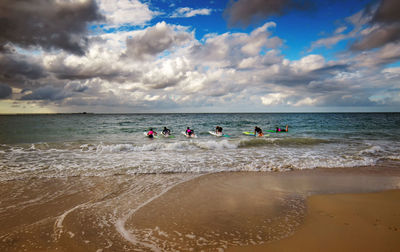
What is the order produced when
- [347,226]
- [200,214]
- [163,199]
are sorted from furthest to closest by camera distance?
[163,199] → [200,214] → [347,226]

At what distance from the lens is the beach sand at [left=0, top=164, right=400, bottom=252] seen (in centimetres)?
366

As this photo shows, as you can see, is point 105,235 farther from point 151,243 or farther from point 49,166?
point 49,166

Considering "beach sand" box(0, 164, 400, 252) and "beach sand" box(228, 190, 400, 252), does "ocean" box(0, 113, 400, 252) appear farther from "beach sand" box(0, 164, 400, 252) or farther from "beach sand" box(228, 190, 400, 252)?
"beach sand" box(228, 190, 400, 252)

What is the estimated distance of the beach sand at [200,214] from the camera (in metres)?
3.66

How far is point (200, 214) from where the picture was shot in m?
4.77

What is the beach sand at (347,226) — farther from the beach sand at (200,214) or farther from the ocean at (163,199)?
the ocean at (163,199)

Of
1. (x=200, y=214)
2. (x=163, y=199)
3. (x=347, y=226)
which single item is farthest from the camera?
(x=163, y=199)

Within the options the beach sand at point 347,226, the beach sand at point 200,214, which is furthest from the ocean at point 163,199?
the beach sand at point 347,226

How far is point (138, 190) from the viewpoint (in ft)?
21.2

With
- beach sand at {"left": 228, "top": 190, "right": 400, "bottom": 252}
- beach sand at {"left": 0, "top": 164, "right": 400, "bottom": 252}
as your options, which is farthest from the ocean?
beach sand at {"left": 228, "top": 190, "right": 400, "bottom": 252}

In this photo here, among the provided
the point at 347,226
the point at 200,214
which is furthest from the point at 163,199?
the point at 347,226

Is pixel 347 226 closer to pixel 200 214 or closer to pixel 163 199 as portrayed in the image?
pixel 200 214

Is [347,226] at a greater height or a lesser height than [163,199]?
greater

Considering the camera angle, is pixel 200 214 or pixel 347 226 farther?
pixel 200 214
